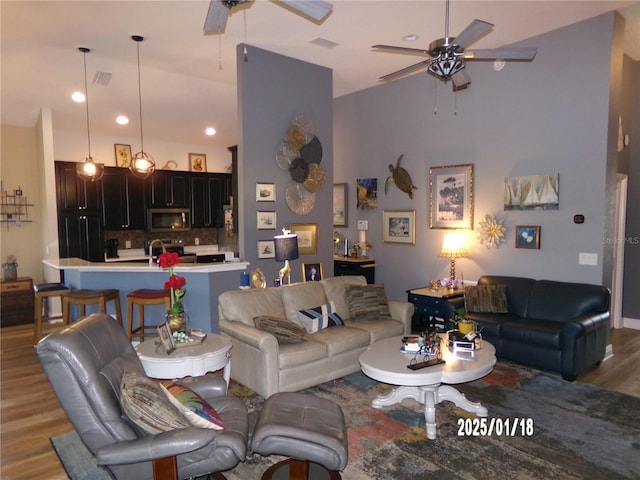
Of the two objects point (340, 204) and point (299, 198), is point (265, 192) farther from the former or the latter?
point (340, 204)

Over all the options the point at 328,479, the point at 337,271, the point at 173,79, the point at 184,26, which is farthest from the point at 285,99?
the point at 328,479

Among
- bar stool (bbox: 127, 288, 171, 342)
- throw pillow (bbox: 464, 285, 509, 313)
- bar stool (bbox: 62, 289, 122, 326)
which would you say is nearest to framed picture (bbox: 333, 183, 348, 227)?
throw pillow (bbox: 464, 285, 509, 313)

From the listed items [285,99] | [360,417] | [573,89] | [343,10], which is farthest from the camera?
[285,99]

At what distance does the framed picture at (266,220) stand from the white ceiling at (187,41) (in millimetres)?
2044

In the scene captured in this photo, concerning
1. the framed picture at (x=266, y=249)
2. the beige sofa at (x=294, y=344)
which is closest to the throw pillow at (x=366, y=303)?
the beige sofa at (x=294, y=344)

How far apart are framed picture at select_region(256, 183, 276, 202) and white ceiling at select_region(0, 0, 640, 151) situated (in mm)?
1678

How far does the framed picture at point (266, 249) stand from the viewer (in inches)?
206

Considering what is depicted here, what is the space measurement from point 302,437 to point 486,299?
3361 mm

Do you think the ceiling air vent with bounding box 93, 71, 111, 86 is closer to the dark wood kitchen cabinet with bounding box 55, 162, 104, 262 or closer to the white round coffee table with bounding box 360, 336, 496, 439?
the dark wood kitchen cabinet with bounding box 55, 162, 104, 262

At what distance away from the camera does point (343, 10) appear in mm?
4109

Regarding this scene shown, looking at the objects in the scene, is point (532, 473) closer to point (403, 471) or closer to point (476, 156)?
point (403, 471)

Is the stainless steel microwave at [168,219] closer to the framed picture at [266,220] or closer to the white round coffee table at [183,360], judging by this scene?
the framed picture at [266,220]

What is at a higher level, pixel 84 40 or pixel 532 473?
pixel 84 40

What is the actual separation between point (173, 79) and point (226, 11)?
3618 mm
